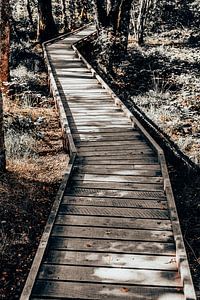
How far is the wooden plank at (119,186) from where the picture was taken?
253 inches

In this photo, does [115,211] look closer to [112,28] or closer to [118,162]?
[118,162]

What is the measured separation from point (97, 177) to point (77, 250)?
210 centimetres

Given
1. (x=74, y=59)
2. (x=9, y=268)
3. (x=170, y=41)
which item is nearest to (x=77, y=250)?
(x=9, y=268)

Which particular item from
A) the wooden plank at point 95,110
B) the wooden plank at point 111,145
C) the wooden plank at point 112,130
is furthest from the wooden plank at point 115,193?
the wooden plank at point 95,110

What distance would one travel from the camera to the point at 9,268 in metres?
5.52

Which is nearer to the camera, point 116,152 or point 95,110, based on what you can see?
point 116,152

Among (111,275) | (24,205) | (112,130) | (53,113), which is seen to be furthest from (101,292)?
(53,113)

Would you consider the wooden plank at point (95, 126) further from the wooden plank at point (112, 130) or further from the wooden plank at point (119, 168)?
the wooden plank at point (119, 168)

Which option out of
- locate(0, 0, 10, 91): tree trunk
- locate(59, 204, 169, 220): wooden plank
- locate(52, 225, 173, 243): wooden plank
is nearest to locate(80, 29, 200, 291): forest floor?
locate(59, 204, 169, 220): wooden plank

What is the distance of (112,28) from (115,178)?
1216 centimetres

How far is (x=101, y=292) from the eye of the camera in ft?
13.7

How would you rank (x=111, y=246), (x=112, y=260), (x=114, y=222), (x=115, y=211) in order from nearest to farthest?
(x=112, y=260) < (x=111, y=246) < (x=114, y=222) < (x=115, y=211)

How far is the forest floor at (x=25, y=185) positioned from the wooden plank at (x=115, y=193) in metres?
0.85

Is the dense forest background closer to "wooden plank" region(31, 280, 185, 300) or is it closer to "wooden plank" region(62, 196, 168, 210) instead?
"wooden plank" region(62, 196, 168, 210)
